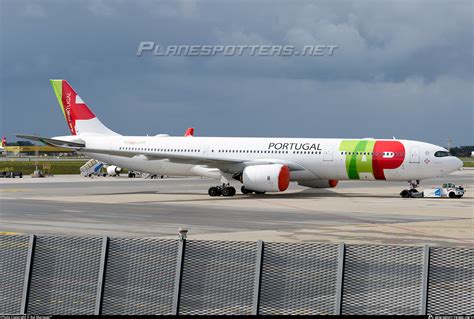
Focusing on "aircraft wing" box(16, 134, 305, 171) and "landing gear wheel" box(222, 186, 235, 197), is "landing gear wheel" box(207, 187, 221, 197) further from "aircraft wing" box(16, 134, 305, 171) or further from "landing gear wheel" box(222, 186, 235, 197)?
"aircraft wing" box(16, 134, 305, 171)

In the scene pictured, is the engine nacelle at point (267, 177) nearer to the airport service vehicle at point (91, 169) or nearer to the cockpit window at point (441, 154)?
the cockpit window at point (441, 154)

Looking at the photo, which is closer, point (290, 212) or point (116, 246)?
point (116, 246)

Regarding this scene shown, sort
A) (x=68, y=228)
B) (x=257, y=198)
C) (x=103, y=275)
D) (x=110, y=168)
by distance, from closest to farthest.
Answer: (x=103, y=275) → (x=68, y=228) → (x=257, y=198) → (x=110, y=168)

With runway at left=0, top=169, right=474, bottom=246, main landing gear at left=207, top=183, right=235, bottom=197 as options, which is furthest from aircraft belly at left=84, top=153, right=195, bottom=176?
main landing gear at left=207, top=183, right=235, bottom=197

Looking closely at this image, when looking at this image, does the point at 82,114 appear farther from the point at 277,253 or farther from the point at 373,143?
the point at 277,253

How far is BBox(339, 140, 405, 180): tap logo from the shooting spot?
162ft

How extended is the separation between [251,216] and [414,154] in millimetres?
17931

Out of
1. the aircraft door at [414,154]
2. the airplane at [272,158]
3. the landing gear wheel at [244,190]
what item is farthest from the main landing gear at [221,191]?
the aircraft door at [414,154]

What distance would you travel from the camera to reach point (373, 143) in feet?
166

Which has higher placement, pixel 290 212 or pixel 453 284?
pixel 290 212

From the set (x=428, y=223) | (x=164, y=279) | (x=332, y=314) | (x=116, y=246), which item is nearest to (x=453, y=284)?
(x=332, y=314)

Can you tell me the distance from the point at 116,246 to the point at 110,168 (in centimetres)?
7762

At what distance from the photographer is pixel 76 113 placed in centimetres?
6138

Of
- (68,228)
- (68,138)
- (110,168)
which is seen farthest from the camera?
(110,168)
